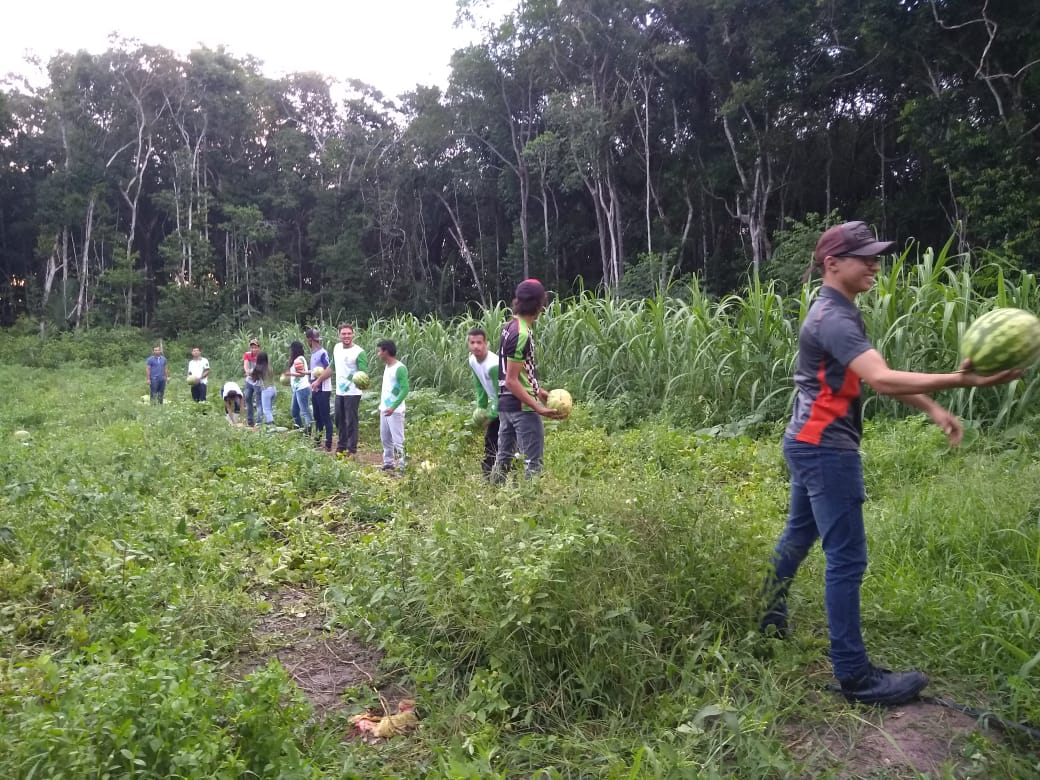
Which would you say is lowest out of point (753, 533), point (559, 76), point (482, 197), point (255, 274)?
point (753, 533)

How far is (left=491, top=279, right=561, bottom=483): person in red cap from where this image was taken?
16.0 feet

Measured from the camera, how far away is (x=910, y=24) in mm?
18750

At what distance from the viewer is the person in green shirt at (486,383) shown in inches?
223

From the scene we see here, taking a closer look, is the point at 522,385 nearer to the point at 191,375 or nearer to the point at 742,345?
the point at 742,345

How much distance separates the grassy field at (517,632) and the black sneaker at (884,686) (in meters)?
0.06

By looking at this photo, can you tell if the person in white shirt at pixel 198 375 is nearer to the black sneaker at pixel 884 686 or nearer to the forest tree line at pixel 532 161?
the forest tree line at pixel 532 161

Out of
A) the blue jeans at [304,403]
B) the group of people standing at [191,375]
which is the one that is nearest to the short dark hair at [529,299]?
the blue jeans at [304,403]

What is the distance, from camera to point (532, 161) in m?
29.4

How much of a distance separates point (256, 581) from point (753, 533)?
9.18ft

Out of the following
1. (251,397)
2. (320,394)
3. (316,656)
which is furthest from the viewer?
(251,397)

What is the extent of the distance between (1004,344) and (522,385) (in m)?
2.91

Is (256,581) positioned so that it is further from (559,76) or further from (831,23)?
(559,76)

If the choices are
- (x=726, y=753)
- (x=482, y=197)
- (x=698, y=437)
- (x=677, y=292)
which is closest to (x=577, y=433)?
(x=698, y=437)

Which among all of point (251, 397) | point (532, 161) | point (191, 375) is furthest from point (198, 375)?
point (532, 161)
